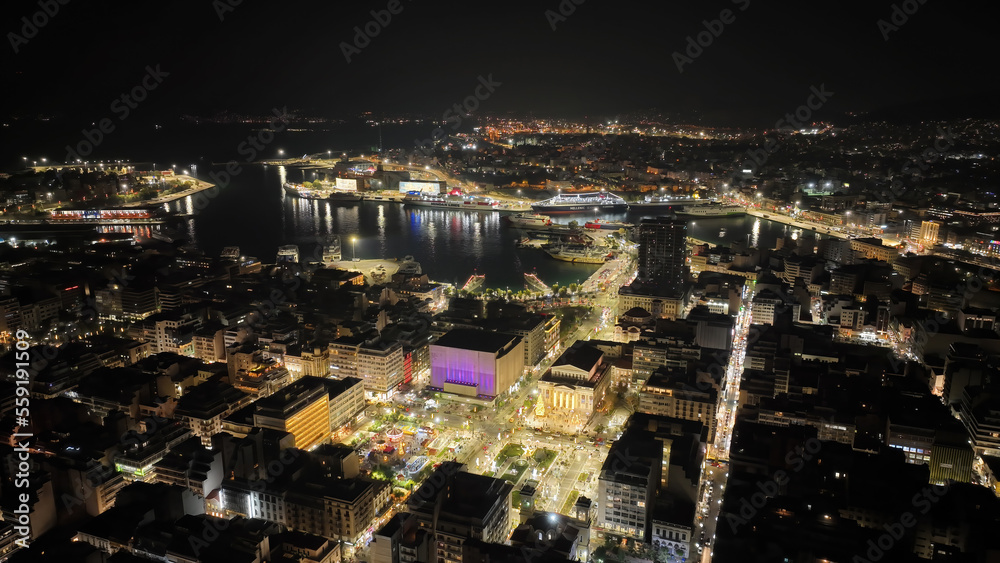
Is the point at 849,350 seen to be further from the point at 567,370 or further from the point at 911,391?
the point at 567,370

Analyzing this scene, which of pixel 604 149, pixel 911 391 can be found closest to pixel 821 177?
pixel 604 149

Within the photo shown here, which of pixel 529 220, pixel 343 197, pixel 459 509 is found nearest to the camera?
pixel 459 509

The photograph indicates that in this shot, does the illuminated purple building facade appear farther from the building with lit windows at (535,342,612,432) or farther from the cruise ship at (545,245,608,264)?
the cruise ship at (545,245,608,264)

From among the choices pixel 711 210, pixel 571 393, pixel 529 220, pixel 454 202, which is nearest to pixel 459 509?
pixel 571 393

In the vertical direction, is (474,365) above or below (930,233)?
below

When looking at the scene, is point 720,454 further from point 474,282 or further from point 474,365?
point 474,282
